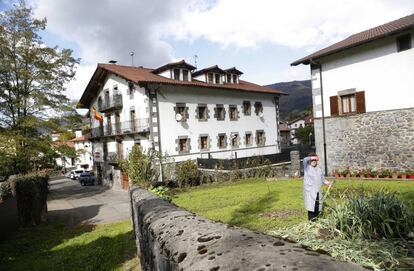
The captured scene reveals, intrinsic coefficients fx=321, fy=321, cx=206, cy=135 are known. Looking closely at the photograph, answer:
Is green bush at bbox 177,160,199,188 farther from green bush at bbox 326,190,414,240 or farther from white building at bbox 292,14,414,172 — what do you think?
green bush at bbox 326,190,414,240

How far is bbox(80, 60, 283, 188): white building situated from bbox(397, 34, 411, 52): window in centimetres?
1608

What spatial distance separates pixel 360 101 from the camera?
16.9m

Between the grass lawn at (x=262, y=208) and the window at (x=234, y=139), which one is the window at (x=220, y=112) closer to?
the window at (x=234, y=139)

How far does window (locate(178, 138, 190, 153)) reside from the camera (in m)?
27.2

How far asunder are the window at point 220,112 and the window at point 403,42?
1706 cm

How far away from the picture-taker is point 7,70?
22172 mm

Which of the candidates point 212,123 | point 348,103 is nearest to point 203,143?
point 212,123

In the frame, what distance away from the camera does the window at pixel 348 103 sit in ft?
57.4

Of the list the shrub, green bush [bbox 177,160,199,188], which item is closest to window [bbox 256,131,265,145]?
green bush [bbox 177,160,199,188]

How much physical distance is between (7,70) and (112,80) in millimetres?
9825

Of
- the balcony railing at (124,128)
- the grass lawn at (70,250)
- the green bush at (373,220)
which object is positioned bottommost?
the grass lawn at (70,250)

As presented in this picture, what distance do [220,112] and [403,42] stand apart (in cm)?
1757

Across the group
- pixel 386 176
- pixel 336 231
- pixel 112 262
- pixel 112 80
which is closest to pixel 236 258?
pixel 336 231

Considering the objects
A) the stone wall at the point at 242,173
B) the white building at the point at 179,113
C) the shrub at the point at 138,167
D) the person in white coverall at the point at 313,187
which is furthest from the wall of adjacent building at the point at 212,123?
the person in white coverall at the point at 313,187
